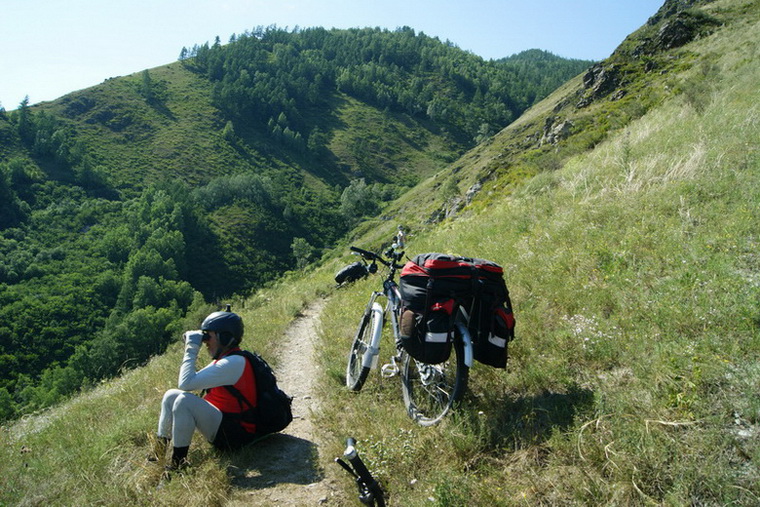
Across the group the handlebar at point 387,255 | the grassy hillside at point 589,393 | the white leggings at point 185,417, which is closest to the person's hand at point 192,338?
A: the white leggings at point 185,417

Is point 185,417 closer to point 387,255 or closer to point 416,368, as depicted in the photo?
point 416,368

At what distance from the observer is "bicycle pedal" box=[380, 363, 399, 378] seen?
16.2 feet

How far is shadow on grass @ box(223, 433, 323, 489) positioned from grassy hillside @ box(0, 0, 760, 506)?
114 mm

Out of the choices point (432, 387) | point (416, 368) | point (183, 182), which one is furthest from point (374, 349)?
point (183, 182)

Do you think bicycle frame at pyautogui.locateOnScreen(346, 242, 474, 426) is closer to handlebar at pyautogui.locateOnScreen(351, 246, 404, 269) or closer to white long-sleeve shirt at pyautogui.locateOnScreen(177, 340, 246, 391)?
handlebar at pyautogui.locateOnScreen(351, 246, 404, 269)

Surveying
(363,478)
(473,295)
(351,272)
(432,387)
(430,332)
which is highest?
(473,295)

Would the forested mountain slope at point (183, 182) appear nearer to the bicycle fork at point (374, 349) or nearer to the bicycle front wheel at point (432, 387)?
the bicycle fork at point (374, 349)

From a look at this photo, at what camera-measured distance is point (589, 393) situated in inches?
145

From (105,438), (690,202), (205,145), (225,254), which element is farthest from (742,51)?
(205,145)

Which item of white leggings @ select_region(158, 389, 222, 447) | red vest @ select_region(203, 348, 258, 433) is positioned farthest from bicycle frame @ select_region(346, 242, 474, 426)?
white leggings @ select_region(158, 389, 222, 447)

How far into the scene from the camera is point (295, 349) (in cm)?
866

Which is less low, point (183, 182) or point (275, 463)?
point (183, 182)

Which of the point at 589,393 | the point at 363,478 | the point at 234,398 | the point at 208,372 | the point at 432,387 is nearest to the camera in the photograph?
the point at 363,478

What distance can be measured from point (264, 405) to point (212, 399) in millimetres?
565
